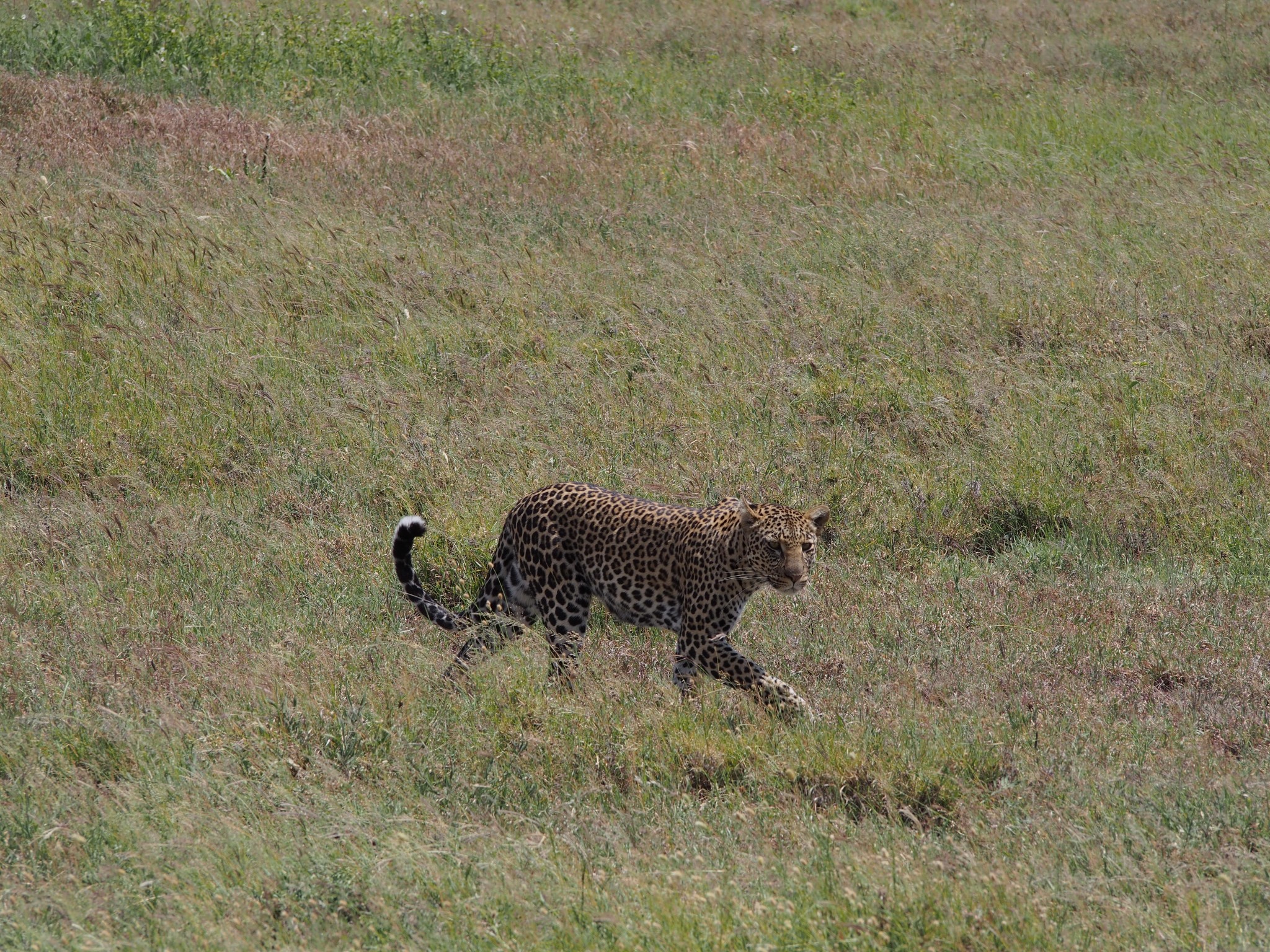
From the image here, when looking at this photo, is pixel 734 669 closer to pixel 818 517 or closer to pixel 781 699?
pixel 781 699

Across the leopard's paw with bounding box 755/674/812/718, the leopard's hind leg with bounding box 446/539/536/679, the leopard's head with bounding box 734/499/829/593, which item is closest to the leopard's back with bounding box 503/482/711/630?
the leopard's hind leg with bounding box 446/539/536/679

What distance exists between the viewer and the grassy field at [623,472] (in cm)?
492

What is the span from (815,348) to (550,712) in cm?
503

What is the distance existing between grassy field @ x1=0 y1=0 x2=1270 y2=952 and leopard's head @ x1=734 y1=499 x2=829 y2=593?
0.49 meters

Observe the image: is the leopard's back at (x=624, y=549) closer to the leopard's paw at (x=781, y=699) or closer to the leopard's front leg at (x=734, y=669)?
the leopard's front leg at (x=734, y=669)

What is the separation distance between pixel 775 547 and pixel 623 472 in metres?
2.37

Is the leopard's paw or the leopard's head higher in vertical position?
the leopard's head

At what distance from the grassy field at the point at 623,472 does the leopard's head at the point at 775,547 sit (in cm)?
49

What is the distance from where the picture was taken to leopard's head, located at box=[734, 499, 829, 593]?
7.02m

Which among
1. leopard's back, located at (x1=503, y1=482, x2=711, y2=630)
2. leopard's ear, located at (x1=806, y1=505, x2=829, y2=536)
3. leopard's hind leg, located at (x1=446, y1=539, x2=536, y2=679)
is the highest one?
leopard's ear, located at (x1=806, y1=505, x2=829, y2=536)

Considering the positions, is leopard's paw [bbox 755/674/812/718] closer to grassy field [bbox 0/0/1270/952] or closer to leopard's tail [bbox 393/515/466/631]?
grassy field [bbox 0/0/1270/952]

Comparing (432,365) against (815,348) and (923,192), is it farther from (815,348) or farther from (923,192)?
(923,192)

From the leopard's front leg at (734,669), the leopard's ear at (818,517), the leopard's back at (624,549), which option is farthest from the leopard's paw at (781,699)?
the leopard's ear at (818,517)

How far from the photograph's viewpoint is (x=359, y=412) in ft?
32.5
